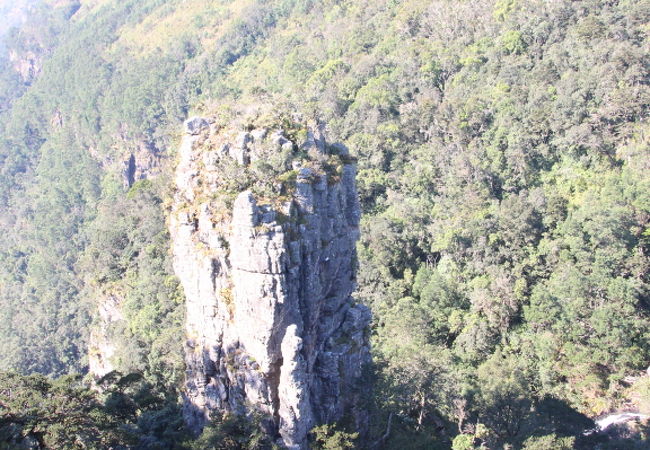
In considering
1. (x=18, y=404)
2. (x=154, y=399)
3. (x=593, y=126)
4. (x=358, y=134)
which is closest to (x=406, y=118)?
(x=358, y=134)

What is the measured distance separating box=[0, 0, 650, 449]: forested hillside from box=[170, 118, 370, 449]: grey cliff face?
251 cm

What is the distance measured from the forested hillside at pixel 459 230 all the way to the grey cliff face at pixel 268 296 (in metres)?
2.51

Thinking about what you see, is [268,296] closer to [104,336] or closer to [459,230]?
[459,230]

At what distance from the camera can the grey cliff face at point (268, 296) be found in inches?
789

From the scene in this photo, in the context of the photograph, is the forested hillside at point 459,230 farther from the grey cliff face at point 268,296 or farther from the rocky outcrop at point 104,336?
the grey cliff face at point 268,296

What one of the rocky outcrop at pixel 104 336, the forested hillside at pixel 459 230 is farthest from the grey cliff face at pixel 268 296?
the rocky outcrop at pixel 104 336

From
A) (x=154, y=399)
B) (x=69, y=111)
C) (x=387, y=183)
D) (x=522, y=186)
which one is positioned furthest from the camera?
(x=69, y=111)

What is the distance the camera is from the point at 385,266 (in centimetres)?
4338

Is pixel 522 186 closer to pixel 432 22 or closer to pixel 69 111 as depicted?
pixel 432 22

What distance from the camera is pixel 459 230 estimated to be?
42125 mm

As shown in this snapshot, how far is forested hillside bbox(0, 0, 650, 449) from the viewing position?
28.8 meters

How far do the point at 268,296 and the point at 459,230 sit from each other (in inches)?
995

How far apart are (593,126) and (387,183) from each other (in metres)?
17.7

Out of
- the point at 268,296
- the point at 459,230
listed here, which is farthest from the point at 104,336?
the point at 268,296
